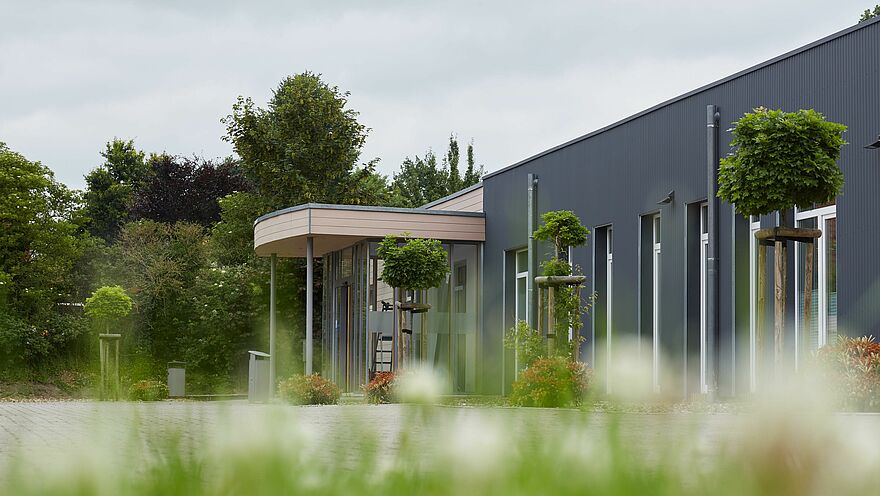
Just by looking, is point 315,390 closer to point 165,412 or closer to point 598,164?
point 598,164

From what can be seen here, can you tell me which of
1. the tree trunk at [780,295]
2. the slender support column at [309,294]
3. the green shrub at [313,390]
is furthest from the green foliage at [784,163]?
the slender support column at [309,294]

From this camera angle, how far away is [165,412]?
1821 mm

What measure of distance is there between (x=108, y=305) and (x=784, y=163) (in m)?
19.5

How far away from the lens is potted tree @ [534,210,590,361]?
48.3 feet

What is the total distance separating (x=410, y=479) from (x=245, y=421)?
22cm

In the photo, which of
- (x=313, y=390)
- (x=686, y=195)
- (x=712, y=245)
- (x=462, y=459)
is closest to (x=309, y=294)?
(x=313, y=390)

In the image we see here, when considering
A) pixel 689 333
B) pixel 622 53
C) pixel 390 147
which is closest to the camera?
pixel 622 53

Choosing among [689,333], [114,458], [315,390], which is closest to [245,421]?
[114,458]

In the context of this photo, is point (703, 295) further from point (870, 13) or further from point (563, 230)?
point (870, 13)

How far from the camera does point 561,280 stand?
14.7m

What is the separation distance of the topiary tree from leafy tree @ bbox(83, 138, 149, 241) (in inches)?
1338

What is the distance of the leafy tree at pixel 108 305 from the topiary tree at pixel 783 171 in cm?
1886

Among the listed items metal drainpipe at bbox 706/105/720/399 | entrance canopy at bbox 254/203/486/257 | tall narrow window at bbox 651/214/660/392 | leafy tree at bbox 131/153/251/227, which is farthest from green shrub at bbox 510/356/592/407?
leafy tree at bbox 131/153/251/227

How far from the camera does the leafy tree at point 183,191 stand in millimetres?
37719
